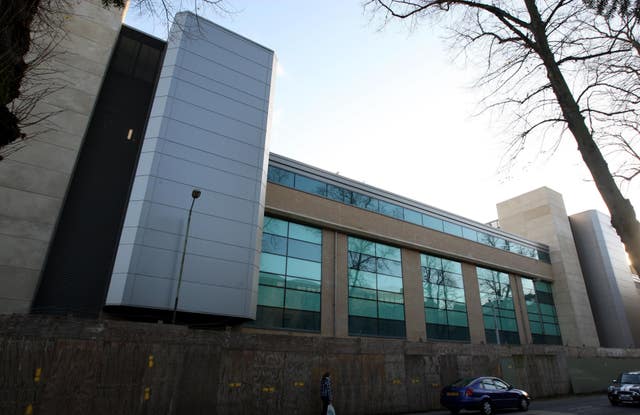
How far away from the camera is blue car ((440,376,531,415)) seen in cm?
1389

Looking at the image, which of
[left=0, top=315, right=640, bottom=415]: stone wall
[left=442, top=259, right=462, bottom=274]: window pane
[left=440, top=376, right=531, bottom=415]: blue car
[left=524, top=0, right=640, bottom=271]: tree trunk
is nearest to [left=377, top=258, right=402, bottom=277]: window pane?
[left=442, top=259, right=462, bottom=274]: window pane

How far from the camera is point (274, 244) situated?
21.0 metres

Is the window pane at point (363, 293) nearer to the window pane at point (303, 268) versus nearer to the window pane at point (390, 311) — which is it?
the window pane at point (390, 311)

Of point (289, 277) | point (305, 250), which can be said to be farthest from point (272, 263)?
point (305, 250)

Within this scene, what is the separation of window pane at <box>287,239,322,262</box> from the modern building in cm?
9

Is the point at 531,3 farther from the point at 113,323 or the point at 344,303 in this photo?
the point at 344,303

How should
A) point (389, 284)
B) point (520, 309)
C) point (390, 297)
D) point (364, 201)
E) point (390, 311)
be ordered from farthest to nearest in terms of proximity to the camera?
point (520, 309) < point (364, 201) < point (389, 284) < point (390, 297) < point (390, 311)

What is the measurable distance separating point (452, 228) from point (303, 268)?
15056 millimetres

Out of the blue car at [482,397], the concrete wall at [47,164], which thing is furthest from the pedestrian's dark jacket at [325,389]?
the concrete wall at [47,164]

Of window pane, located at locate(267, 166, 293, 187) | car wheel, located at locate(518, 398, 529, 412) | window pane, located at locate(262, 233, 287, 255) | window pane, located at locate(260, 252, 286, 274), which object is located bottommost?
car wheel, located at locate(518, 398, 529, 412)

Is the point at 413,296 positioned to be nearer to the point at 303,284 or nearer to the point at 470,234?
the point at 303,284

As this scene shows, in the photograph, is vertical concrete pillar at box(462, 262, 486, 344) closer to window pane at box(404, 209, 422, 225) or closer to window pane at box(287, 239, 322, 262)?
window pane at box(404, 209, 422, 225)

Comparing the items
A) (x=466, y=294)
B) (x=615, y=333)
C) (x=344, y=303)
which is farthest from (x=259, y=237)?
(x=615, y=333)

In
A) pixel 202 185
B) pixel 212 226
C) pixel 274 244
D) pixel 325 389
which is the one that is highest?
pixel 202 185
